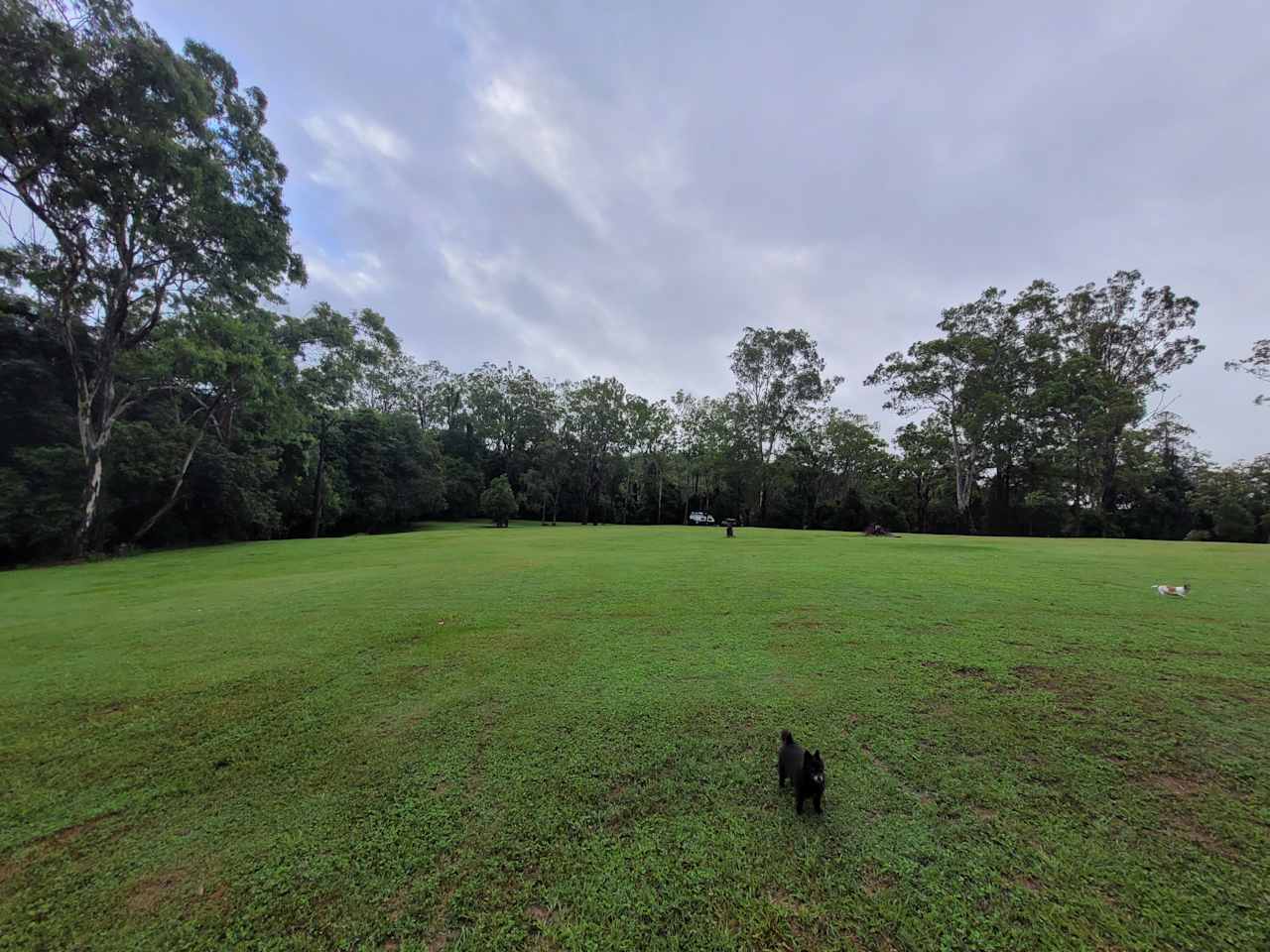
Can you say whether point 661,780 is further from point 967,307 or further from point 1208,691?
point 967,307

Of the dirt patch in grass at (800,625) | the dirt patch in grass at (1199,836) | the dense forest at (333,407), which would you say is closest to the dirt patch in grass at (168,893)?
the dirt patch in grass at (1199,836)

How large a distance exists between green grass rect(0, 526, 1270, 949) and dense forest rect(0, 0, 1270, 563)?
593 inches

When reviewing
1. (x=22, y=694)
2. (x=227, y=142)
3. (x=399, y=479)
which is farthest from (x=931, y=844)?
(x=399, y=479)

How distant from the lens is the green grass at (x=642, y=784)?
1577mm

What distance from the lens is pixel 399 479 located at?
110ft

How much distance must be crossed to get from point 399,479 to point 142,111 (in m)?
23.8

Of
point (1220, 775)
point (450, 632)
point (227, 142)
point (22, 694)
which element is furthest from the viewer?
point (227, 142)

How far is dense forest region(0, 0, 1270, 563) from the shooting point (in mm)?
12633

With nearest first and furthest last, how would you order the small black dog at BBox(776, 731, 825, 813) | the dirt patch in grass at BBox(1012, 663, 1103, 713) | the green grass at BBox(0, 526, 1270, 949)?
the green grass at BBox(0, 526, 1270, 949)
the small black dog at BBox(776, 731, 825, 813)
the dirt patch in grass at BBox(1012, 663, 1103, 713)

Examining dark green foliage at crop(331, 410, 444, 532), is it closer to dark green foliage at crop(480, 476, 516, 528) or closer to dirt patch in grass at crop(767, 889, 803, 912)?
dark green foliage at crop(480, 476, 516, 528)

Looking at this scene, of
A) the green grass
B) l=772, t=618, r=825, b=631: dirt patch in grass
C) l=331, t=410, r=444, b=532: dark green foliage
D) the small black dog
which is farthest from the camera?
l=331, t=410, r=444, b=532: dark green foliage

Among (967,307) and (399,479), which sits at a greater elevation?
(967,307)

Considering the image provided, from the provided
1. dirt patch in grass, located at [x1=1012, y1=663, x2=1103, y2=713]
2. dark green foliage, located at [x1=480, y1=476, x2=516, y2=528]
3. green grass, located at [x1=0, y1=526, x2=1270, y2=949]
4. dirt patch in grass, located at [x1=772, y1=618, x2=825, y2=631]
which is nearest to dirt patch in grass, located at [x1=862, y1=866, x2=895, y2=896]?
green grass, located at [x1=0, y1=526, x2=1270, y2=949]

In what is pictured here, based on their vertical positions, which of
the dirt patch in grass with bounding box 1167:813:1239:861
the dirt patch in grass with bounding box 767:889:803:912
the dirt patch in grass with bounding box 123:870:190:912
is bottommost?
the dirt patch in grass with bounding box 123:870:190:912
